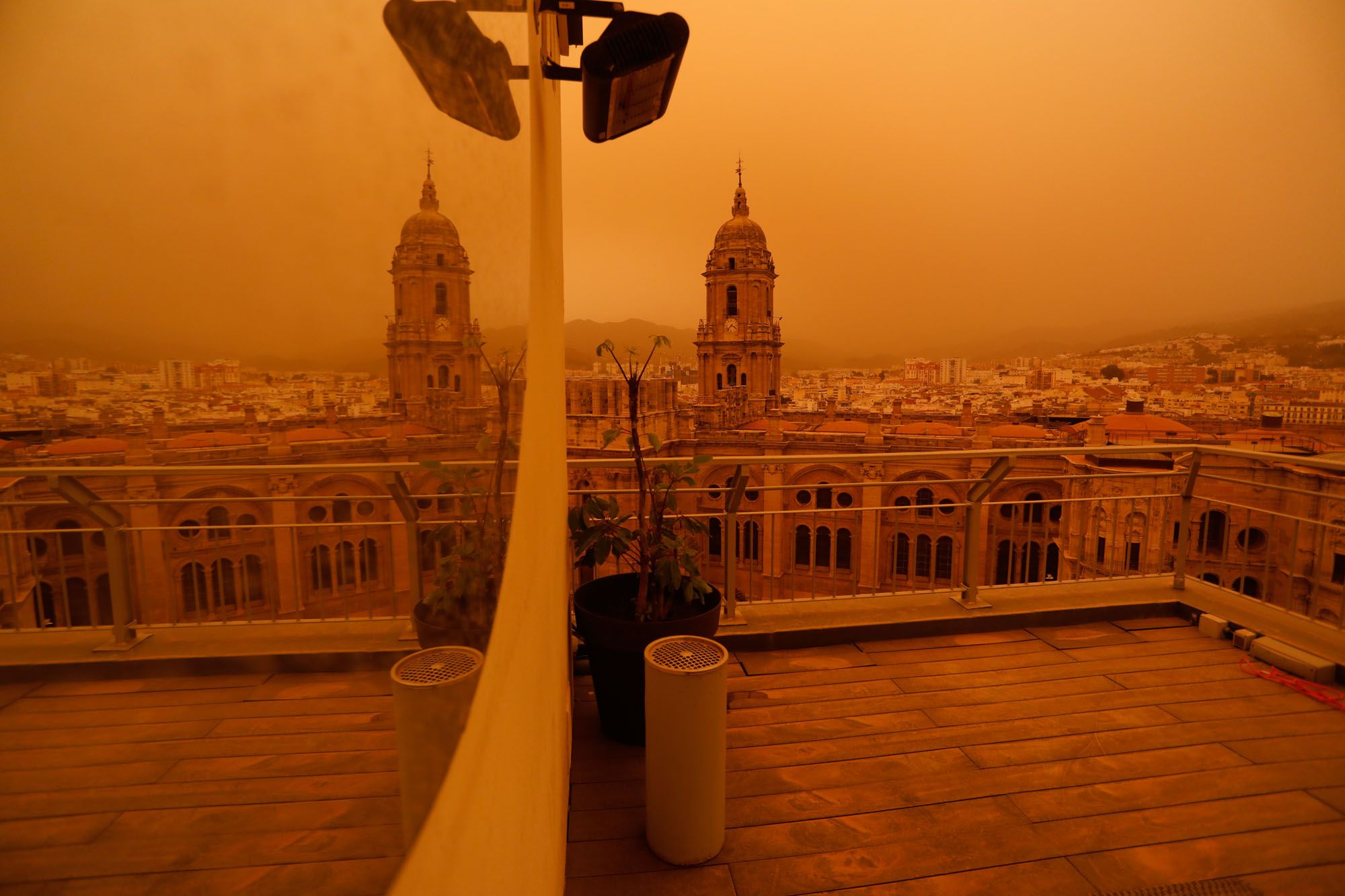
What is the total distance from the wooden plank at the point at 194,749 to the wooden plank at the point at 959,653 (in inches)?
121

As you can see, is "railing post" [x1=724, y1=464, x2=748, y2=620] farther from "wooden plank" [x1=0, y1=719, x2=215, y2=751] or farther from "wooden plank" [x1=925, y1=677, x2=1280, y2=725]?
"wooden plank" [x1=0, y1=719, x2=215, y2=751]

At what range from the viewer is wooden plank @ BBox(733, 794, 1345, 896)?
1.79 m

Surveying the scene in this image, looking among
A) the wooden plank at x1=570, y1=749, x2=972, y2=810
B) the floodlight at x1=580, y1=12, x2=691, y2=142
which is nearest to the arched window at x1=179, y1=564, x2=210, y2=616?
the floodlight at x1=580, y1=12, x2=691, y2=142

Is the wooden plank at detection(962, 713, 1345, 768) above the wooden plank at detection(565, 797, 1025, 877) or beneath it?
above

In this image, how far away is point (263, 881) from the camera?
0.21 m

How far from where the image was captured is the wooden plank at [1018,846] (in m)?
1.79

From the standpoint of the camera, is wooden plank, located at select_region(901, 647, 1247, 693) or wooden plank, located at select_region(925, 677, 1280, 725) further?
wooden plank, located at select_region(901, 647, 1247, 693)

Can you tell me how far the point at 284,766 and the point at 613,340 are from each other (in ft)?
8.73

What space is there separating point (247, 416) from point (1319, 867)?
287cm

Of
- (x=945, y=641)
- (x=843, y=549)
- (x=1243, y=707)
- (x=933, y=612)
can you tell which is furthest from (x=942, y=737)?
(x=843, y=549)

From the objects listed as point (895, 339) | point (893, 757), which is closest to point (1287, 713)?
point (893, 757)

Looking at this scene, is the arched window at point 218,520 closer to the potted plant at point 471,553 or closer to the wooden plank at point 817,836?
the potted plant at point 471,553

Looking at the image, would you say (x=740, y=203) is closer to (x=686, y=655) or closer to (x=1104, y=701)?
(x=1104, y=701)

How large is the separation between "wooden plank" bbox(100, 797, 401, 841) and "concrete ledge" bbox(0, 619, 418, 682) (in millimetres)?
60
